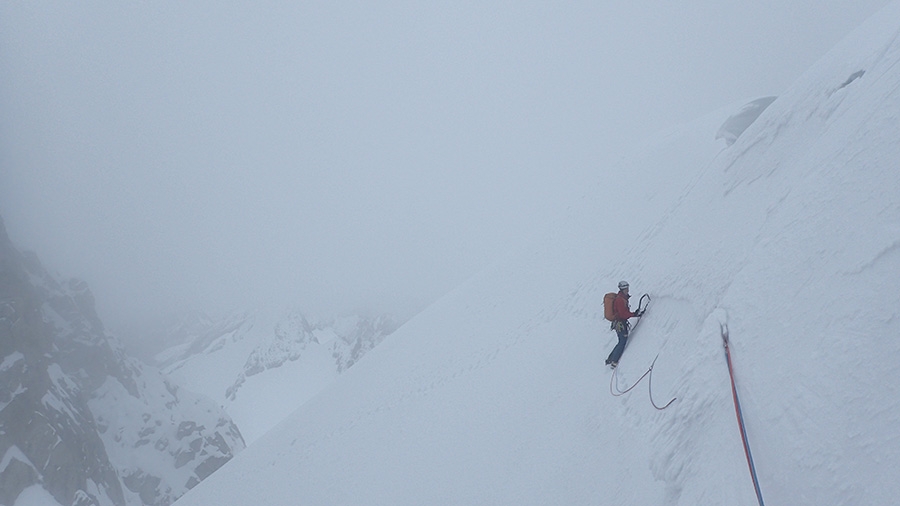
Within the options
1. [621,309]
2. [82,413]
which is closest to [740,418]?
[621,309]

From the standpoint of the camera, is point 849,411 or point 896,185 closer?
point 849,411

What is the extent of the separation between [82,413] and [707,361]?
309 feet

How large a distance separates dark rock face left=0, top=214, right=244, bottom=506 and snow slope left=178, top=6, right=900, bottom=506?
215ft

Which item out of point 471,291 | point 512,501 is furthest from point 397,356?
point 512,501

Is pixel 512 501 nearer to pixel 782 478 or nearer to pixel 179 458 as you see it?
pixel 782 478

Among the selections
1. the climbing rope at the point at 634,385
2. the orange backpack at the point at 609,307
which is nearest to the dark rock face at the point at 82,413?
the climbing rope at the point at 634,385

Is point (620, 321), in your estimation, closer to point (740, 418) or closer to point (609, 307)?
point (609, 307)

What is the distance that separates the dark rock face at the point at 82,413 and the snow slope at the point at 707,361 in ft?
215

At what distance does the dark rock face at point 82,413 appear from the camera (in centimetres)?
5881

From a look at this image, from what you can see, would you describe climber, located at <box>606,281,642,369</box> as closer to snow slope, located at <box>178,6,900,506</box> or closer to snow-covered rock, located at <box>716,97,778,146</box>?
snow slope, located at <box>178,6,900,506</box>

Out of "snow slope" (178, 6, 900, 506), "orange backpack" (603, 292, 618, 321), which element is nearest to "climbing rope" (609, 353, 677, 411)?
"snow slope" (178, 6, 900, 506)

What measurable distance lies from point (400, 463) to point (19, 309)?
86999mm

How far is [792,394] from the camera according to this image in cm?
366

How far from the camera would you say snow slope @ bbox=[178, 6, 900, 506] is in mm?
3359
